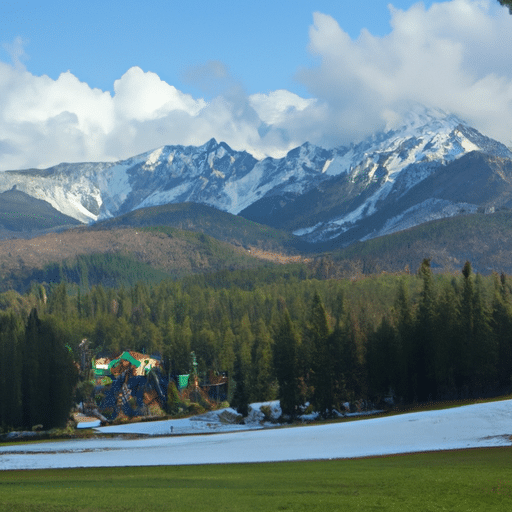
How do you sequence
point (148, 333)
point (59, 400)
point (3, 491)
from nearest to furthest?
point (3, 491) < point (59, 400) < point (148, 333)

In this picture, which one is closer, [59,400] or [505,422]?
[505,422]

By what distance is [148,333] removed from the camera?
569 ft

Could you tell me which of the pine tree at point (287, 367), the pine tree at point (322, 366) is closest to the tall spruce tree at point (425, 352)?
the pine tree at point (322, 366)

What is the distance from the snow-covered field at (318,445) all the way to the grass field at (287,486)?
14.1 feet

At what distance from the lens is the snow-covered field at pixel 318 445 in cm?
4169

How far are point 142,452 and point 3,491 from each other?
22300mm

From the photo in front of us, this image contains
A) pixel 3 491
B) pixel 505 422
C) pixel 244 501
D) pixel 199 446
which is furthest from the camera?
pixel 199 446

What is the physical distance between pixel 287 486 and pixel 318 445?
20045mm

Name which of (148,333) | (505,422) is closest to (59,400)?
(505,422)

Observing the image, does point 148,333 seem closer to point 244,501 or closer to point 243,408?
point 243,408

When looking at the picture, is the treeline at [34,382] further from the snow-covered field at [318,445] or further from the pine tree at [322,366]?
the pine tree at [322,366]

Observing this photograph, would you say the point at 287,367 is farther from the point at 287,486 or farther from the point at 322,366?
the point at 287,486

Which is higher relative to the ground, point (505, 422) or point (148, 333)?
point (148, 333)

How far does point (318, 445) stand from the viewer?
4762 centimetres
